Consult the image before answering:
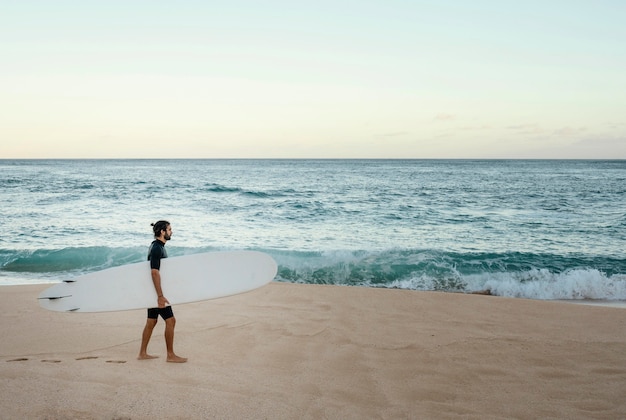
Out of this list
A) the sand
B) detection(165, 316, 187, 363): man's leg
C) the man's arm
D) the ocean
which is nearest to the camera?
the sand

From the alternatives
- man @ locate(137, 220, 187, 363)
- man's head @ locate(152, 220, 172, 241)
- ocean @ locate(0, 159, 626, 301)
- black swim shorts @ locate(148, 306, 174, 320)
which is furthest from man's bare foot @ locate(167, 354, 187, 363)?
ocean @ locate(0, 159, 626, 301)

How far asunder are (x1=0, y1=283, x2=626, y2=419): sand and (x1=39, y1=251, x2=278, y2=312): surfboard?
1.59 ft

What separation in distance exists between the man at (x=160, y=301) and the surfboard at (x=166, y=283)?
9.9 inches

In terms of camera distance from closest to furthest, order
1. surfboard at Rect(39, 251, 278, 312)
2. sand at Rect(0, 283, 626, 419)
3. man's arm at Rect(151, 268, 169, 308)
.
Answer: sand at Rect(0, 283, 626, 419)
man's arm at Rect(151, 268, 169, 308)
surfboard at Rect(39, 251, 278, 312)

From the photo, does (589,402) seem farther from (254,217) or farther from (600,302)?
(254,217)

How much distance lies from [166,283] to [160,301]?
0.71m

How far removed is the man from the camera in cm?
466

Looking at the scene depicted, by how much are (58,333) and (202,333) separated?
5.41 feet

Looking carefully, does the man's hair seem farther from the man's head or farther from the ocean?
the ocean

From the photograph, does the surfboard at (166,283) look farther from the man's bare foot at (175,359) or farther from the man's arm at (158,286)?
the man's bare foot at (175,359)

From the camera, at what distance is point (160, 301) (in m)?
4.68

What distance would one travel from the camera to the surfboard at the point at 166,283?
520cm

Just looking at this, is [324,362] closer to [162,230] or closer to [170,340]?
[170,340]

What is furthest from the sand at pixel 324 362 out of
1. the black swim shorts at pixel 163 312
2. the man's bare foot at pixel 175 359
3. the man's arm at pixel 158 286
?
the man's arm at pixel 158 286
